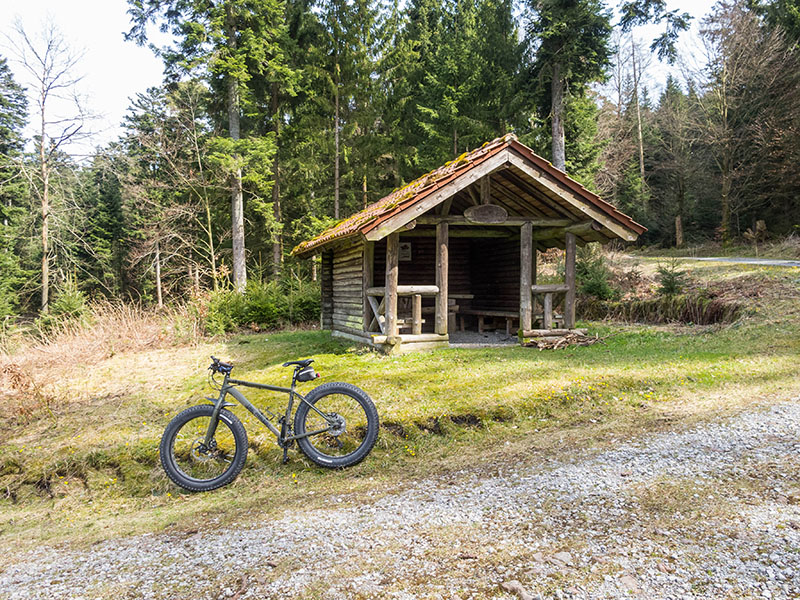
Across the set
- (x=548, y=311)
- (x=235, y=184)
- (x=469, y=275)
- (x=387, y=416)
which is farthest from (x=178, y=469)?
(x=235, y=184)

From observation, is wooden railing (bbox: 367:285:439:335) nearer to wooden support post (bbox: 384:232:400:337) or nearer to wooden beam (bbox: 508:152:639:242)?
wooden support post (bbox: 384:232:400:337)

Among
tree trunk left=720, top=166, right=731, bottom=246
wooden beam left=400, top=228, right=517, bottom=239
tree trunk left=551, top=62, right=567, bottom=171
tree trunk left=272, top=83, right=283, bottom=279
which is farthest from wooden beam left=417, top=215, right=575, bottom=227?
tree trunk left=720, top=166, right=731, bottom=246

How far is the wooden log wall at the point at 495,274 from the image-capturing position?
12.3 meters

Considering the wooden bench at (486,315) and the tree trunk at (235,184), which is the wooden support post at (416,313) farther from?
the tree trunk at (235,184)

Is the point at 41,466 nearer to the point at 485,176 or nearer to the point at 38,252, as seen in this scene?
the point at 485,176

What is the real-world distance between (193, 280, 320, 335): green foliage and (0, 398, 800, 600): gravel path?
39.3 ft

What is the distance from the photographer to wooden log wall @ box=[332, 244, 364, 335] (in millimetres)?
11141

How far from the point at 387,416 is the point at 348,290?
654cm

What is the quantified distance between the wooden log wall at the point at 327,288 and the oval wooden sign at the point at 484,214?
5.55 metres

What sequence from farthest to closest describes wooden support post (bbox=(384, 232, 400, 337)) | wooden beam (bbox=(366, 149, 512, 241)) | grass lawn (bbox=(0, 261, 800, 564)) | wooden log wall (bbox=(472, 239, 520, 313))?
wooden log wall (bbox=(472, 239, 520, 313))
wooden support post (bbox=(384, 232, 400, 337))
wooden beam (bbox=(366, 149, 512, 241))
grass lawn (bbox=(0, 261, 800, 564))

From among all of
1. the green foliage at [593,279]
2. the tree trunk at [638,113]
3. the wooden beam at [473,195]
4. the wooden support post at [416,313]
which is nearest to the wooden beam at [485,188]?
the wooden beam at [473,195]

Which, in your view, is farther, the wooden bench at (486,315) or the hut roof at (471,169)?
the wooden bench at (486,315)

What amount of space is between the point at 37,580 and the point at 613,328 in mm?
11901

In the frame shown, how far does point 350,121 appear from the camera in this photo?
70.1 ft
